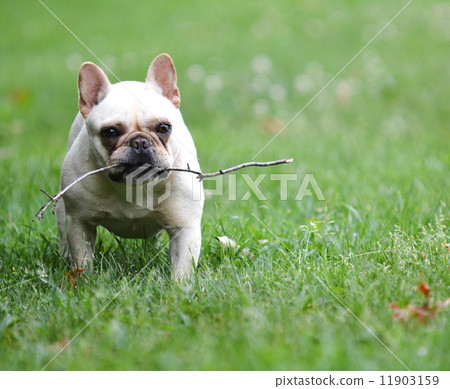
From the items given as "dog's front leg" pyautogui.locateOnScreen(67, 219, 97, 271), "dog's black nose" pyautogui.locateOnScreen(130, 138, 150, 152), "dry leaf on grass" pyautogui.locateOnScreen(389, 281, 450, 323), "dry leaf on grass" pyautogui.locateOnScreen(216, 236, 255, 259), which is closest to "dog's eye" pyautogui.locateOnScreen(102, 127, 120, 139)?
"dog's black nose" pyautogui.locateOnScreen(130, 138, 150, 152)

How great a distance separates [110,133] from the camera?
9.82ft

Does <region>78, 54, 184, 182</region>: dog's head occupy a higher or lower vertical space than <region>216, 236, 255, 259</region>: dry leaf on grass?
higher

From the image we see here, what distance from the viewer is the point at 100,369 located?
213cm

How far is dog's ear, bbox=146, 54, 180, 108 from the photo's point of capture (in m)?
3.27

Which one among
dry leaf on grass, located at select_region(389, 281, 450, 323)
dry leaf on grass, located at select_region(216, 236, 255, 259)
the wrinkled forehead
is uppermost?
the wrinkled forehead

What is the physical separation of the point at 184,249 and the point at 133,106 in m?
0.78

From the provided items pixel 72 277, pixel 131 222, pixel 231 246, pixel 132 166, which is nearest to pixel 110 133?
pixel 132 166

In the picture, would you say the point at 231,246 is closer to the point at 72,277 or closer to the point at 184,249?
the point at 184,249

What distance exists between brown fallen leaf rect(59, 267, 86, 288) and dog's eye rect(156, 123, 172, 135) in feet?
2.73

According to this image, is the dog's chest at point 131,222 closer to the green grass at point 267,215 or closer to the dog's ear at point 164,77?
the green grass at point 267,215

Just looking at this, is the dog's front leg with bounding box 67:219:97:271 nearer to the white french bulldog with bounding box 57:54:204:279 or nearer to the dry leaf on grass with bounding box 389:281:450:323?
the white french bulldog with bounding box 57:54:204:279

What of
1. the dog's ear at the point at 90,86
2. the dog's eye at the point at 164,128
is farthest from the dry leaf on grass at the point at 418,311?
the dog's ear at the point at 90,86

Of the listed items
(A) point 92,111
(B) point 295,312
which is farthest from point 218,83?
(B) point 295,312

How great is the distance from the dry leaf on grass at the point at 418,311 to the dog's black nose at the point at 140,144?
1.35m
